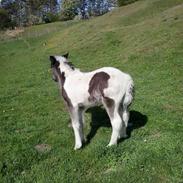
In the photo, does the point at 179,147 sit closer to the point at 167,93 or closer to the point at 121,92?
the point at 121,92

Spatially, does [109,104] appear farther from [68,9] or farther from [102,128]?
[68,9]

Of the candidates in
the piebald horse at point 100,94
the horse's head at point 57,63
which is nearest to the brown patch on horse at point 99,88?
the piebald horse at point 100,94

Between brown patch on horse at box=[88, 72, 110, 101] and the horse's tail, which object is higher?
brown patch on horse at box=[88, 72, 110, 101]

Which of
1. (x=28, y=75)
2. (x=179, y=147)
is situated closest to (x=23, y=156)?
(x=179, y=147)

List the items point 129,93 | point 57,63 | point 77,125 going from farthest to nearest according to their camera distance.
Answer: point 57,63, point 77,125, point 129,93

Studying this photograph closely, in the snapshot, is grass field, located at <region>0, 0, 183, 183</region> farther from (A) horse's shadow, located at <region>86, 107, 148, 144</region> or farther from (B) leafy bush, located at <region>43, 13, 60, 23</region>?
(B) leafy bush, located at <region>43, 13, 60, 23</region>

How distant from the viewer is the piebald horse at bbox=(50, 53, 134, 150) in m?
8.79

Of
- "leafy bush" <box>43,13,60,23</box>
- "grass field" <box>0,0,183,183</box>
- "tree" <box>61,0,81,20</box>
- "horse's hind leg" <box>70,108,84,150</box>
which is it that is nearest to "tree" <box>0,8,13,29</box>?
"leafy bush" <box>43,13,60,23</box>

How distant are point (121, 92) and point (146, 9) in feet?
116

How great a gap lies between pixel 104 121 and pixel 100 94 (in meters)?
2.61

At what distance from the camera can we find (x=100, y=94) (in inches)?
350

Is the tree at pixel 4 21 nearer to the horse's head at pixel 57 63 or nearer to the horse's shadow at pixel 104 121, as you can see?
the horse's shadow at pixel 104 121

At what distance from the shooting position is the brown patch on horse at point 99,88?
880cm

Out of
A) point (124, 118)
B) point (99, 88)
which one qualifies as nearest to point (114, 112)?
point (99, 88)
